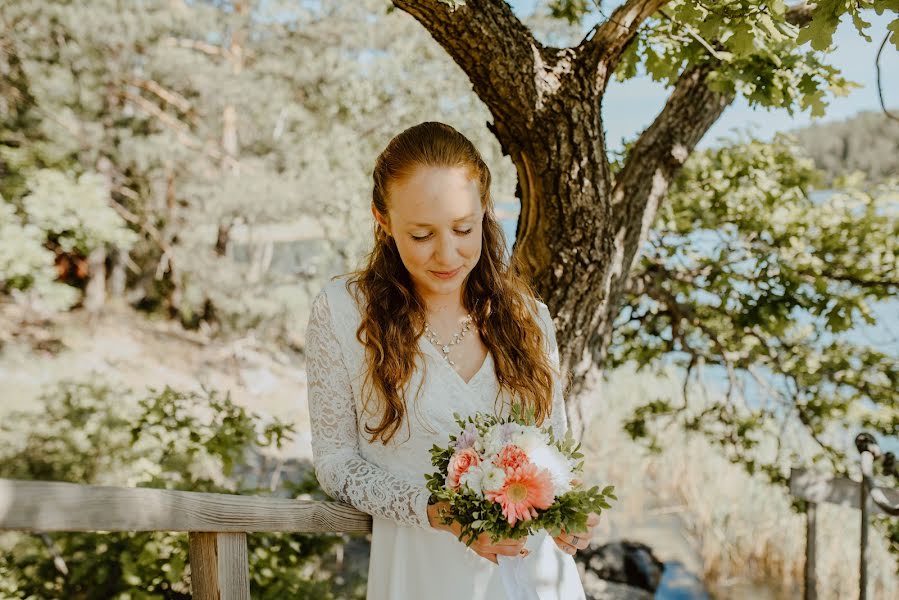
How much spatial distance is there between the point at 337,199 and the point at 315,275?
2295 millimetres

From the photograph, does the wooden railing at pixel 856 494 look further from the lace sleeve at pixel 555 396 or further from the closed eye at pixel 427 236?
the closed eye at pixel 427 236

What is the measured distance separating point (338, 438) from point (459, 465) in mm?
455

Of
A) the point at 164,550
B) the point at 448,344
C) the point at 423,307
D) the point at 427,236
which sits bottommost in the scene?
the point at 164,550

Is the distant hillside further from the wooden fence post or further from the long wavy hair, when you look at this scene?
the long wavy hair

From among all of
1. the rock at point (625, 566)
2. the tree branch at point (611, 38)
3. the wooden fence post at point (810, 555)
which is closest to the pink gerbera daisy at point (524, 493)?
the tree branch at point (611, 38)

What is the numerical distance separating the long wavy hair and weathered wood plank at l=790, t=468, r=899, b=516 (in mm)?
2021

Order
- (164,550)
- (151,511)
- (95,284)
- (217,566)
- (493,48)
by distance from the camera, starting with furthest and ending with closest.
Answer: (95,284), (164,550), (493,48), (217,566), (151,511)

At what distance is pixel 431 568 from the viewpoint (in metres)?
1.89

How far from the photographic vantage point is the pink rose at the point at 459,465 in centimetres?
155

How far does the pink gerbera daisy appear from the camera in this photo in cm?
149

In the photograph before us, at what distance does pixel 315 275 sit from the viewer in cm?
1233

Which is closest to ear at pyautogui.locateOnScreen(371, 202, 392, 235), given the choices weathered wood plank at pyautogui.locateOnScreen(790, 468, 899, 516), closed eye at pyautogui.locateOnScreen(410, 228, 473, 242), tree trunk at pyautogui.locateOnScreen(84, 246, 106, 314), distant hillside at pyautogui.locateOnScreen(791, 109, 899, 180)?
closed eye at pyautogui.locateOnScreen(410, 228, 473, 242)

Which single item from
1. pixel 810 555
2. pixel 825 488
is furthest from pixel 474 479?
pixel 810 555

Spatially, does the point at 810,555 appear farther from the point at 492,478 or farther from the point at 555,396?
the point at 492,478
